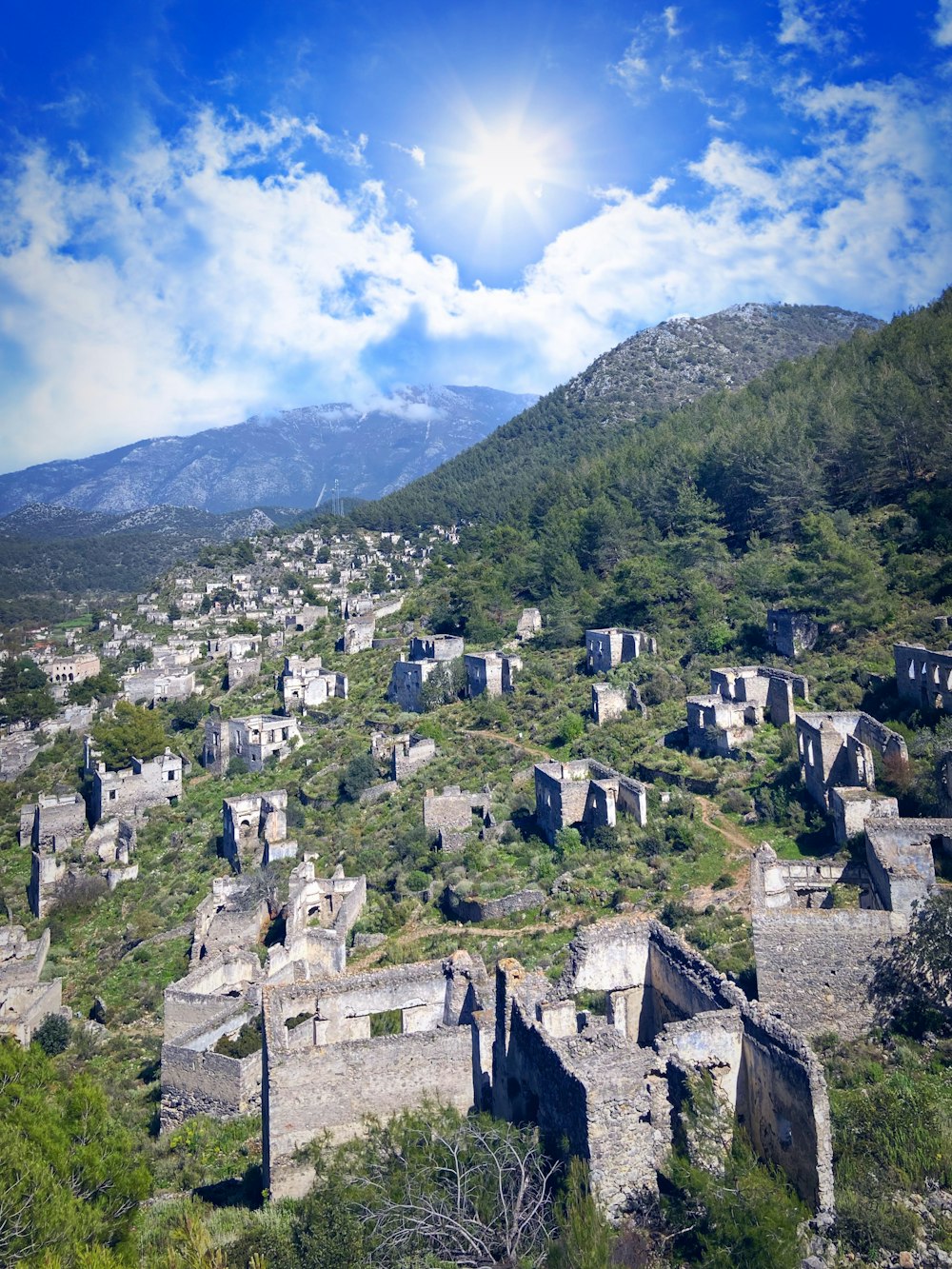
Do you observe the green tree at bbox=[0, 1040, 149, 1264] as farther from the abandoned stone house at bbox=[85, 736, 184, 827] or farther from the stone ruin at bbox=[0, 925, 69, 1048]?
the abandoned stone house at bbox=[85, 736, 184, 827]

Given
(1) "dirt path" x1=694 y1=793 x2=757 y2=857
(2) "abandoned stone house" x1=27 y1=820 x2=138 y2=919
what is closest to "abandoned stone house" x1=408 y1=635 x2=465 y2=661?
(2) "abandoned stone house" x1=27 y1=820 x2=138 y2=919

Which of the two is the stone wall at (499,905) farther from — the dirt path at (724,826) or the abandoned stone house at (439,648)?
the abandoned stone house at (439,648)

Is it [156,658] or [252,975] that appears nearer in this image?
[252,975]

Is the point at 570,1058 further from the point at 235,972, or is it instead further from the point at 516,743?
the point at 516,743

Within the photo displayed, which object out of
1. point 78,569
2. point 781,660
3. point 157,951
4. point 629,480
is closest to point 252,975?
point 157,951

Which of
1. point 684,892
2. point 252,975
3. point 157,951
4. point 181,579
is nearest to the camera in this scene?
point 684,892

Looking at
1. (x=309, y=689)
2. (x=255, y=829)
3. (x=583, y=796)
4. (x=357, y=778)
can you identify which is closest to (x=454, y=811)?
(x=583, y=796)

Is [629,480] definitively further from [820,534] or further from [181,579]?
[181,579]
